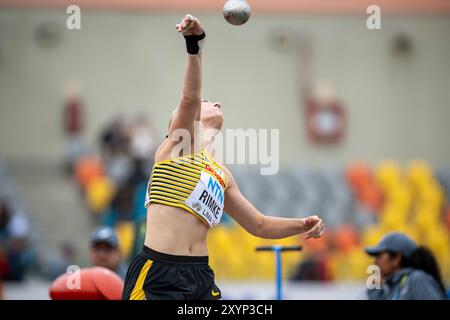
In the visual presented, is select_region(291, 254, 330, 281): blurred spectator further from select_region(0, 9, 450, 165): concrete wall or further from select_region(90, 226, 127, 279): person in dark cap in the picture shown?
select_region(90, 226, 127, 279): person in dark cap

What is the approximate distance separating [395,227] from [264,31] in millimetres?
7759

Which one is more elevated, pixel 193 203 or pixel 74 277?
pixel 193 203

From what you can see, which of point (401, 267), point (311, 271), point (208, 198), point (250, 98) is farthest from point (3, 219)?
point (208, 198)

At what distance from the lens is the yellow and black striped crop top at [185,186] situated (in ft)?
17.4

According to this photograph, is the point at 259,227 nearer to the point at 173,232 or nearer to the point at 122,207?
the point at 173,232

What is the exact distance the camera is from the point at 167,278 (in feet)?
17.0

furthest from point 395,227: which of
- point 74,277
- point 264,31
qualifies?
point 74,277

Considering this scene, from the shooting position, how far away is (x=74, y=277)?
644 cm

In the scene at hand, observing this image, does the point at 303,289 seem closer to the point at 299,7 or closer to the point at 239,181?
the point at 239,181

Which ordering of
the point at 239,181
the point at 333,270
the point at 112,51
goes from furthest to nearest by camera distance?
the point at 112,51, the point at 239,181, the point at 333,270

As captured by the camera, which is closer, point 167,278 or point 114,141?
point 167,278

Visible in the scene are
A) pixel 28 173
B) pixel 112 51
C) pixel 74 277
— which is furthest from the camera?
pixel 112 51

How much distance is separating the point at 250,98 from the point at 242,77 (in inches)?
24.3

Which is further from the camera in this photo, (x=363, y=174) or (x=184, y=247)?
(x=363, y=174)
